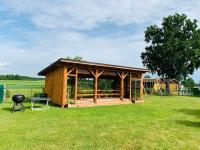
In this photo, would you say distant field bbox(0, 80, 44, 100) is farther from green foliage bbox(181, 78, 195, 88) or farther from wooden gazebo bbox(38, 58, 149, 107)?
green foliage bbox(181, 78, 195, 88)

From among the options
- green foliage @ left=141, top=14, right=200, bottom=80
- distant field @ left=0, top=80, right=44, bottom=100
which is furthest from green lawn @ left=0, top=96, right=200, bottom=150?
green foliage @ left=141, top=14, right=200, bottom=80

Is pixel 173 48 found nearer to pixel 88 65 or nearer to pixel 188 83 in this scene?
pixel 188 83

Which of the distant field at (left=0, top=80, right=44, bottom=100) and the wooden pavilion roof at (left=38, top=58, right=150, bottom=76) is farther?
the distant field at (left=0, top=80, right=44, bottom=100)

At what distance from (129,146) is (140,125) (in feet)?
11.1

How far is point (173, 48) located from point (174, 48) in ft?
0.88

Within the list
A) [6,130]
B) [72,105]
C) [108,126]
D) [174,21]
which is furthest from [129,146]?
[174,21]

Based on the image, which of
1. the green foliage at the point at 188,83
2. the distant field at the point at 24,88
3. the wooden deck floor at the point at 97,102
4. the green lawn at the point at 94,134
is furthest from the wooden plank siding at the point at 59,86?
the green foliage at the point at 188,83

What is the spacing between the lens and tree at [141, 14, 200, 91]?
41375 millimetres

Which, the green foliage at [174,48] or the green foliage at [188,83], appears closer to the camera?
the green foliage at [174,48]

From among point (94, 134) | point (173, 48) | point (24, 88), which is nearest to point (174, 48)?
point (173, 48)

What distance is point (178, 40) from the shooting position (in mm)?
41594

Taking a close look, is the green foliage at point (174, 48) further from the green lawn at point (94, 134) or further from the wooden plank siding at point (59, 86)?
the green lawn at point (94, 134)

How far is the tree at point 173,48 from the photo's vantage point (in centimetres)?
4138

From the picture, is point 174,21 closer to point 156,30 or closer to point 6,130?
point 156,30
